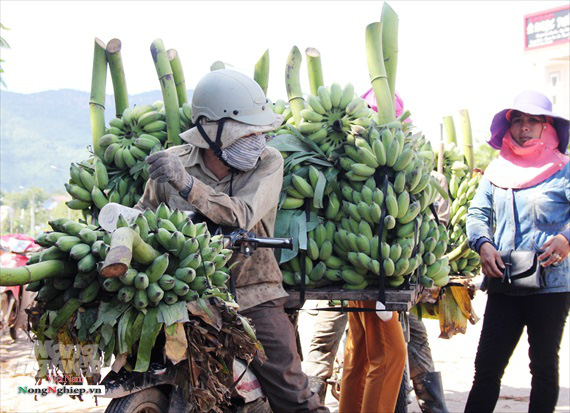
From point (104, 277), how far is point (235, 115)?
1130 millimetres

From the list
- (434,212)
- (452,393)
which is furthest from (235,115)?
(452,393)

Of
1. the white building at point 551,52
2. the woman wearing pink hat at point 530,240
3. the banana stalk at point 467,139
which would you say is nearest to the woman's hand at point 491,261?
the woman wearing pink hat at point 530,240

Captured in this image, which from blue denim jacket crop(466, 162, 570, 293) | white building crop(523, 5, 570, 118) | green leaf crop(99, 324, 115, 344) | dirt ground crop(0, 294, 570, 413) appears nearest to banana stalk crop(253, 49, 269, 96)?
blue denim jacket crop(466, 162, 570, 293)

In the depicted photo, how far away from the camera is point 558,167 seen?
4.41 metres

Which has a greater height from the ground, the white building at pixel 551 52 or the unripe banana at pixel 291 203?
the white building at pixel 551 52

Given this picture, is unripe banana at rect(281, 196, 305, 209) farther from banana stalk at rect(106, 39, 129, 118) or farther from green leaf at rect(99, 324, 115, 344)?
green leaf at rect(99, 324, 115, 344)

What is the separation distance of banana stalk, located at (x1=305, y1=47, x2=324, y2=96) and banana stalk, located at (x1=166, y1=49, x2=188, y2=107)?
0.77 meters

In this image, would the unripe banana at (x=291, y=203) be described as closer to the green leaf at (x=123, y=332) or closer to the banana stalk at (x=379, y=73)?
the banana stalk at (x=379, y=73)

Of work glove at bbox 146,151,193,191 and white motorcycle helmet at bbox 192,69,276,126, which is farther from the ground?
white motorcycle helmet at bbox 192,69,276,126

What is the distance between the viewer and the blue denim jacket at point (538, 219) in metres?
4.31

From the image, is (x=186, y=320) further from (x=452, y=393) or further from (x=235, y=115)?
(x=452, y=393)

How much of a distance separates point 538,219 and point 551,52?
5817cm

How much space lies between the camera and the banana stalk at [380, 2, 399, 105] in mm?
4320

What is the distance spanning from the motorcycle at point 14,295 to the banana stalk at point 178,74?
4.74 meters
